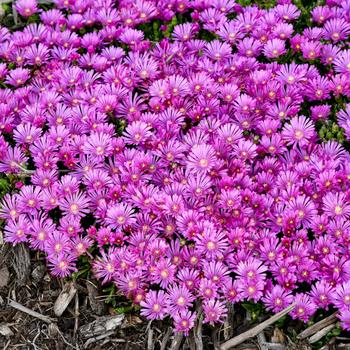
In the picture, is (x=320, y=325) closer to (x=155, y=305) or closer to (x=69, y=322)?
(x=155, y=305)

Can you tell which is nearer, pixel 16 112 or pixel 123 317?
pixel 123 317

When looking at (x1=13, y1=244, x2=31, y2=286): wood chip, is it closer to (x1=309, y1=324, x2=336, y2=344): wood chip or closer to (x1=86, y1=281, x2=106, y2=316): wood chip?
(x1=86, y1=281, x2=106, y2=316): wood chip

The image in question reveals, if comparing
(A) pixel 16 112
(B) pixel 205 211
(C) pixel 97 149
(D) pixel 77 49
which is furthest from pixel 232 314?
(D) pixel 77 49

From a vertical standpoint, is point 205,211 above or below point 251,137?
below

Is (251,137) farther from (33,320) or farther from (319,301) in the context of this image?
(33,320)

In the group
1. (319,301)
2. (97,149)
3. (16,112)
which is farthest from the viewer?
(16,112)

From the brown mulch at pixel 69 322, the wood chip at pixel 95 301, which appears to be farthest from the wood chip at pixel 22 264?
the wood chip at pixel 95 301

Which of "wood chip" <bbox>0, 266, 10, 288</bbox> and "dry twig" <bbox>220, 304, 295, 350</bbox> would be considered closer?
"dry twig" <bbox>220, 304, 295, 350</bbox>

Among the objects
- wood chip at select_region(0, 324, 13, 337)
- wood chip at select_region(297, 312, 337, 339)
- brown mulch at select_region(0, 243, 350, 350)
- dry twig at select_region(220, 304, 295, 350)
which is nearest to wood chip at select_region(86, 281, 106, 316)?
brown mulch at select_region(0, 243, 350, 350)
